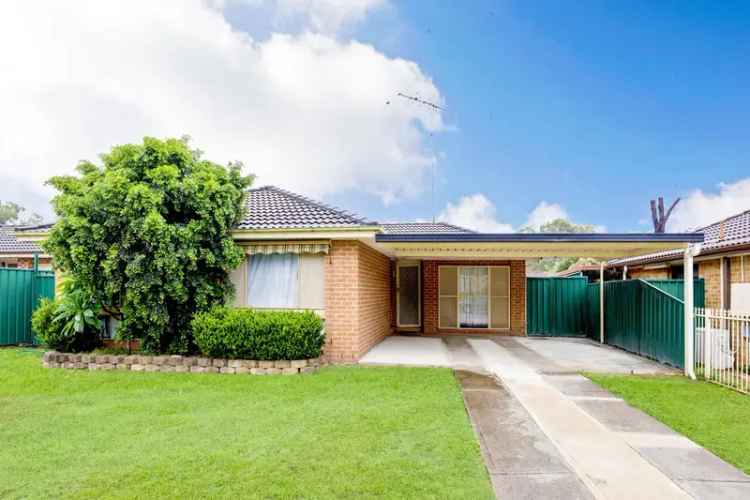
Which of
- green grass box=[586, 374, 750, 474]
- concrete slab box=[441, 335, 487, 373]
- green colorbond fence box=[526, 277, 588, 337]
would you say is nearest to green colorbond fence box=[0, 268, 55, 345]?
concrete slab box=[441, 335, 487, 373]

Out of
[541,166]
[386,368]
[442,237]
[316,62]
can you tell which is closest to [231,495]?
[386,368]

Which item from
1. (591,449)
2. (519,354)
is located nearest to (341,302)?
(519,354)

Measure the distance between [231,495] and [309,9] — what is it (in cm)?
1577

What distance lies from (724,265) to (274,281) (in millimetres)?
10050

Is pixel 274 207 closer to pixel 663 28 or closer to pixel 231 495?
pixel 231 495

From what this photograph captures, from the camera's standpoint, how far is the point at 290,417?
547 centimetres

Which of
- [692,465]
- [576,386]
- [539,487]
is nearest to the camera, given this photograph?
[539,487]

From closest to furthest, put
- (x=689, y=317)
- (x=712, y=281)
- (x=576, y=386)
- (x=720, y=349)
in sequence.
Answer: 1. (x=576, y=386)
2. (x=720, y=349)
3. (x=689, y=317)
4. (x=712, y=281)

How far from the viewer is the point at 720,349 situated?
26.4ft

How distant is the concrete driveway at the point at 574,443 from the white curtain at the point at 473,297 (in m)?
6.15

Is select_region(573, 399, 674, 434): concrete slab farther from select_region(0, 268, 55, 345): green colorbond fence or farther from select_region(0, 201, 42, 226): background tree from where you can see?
select_region(0, 201, 42, 226): background tree

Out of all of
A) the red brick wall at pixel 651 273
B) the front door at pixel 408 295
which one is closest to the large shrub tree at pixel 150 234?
the front door at pixel 408 295

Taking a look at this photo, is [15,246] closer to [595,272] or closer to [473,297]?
[473,297]

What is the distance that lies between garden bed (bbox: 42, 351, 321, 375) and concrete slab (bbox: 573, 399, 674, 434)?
185 inches
